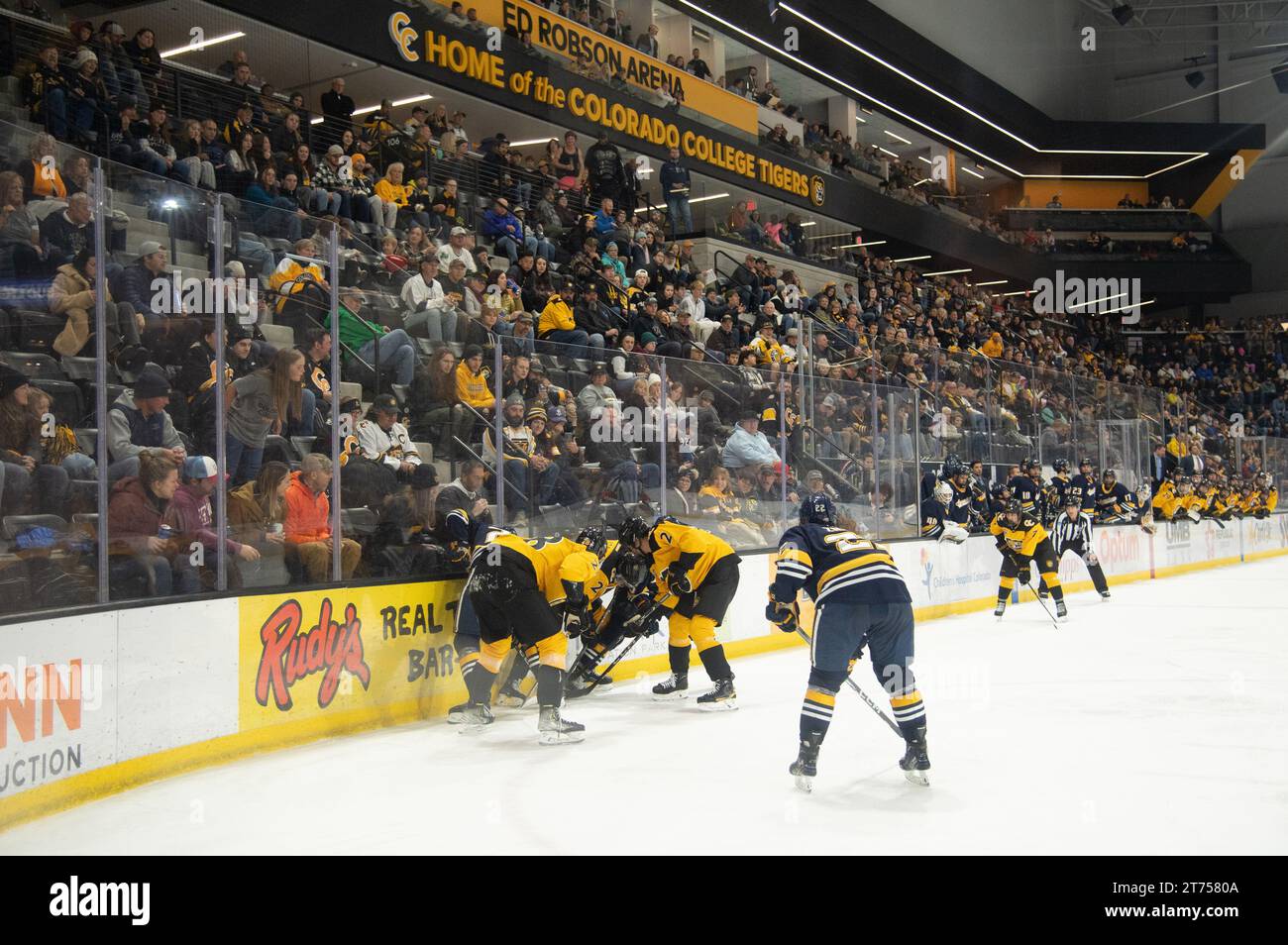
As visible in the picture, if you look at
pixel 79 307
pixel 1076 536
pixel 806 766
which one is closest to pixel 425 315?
pixel 79 307

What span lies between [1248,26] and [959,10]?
10.4 metres

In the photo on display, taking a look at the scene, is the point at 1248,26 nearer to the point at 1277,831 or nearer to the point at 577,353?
the point at 577,353

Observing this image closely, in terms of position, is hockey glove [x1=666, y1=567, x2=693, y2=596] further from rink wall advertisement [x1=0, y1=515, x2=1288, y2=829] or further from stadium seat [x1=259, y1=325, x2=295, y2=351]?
stadium seat [x1=259, y1=325, x2=295, y2=351]

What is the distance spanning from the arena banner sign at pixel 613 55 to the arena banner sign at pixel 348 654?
1032 centimetres

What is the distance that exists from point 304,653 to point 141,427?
1.60m

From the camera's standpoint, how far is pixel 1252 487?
22.1m

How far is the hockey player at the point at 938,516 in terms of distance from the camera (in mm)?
13430

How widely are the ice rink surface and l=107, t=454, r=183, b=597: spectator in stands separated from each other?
102 cm

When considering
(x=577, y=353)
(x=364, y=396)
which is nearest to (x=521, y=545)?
(x=364, y=396)

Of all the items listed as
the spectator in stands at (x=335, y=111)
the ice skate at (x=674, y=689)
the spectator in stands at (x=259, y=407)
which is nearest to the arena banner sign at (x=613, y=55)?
the spectator in stands at (x=335, y=111)

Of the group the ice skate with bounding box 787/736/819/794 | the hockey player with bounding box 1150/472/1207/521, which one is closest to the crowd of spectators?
the hockey player with bounding box 1150/472/1207/521

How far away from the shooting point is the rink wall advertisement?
5145 mm

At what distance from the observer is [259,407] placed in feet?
21.9

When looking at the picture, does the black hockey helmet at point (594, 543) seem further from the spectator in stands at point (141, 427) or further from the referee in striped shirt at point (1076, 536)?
the referee in striped shirt at point (1076, 536)
